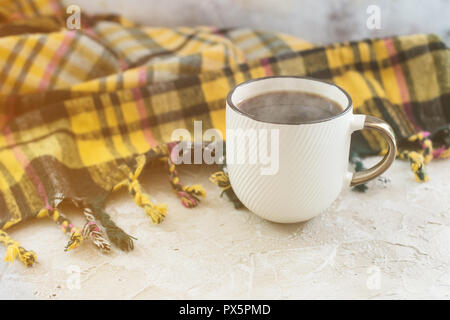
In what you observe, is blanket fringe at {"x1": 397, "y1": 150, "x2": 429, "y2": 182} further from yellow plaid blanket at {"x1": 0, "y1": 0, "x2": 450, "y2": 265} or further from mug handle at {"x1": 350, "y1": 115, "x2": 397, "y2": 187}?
mug handle at {"x1": 350, "y1": 115, "x2": 397, "y2": 187}

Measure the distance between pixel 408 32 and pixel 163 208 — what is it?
2.08 ft

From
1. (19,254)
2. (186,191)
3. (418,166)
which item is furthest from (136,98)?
(418,166)

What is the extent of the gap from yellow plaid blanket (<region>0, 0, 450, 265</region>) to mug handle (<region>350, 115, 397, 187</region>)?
135 millimetres

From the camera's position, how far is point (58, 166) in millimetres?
740

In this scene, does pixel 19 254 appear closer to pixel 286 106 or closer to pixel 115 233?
pixel 115 233

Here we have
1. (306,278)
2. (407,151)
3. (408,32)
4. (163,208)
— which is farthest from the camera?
(408,32)

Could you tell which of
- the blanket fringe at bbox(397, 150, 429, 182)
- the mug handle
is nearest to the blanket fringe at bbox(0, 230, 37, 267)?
the mug handle

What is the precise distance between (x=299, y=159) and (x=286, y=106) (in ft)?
0.36

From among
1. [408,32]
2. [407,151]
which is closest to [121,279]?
[407,151]

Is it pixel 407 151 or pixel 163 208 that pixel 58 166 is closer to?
pixel 163 208

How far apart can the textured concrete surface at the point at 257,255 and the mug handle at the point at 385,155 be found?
0.20ft

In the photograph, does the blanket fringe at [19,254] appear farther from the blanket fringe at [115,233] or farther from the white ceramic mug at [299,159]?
the white ceramic mug at [299,159]

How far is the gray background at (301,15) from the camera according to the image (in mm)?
966

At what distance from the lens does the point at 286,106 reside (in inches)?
25.8
